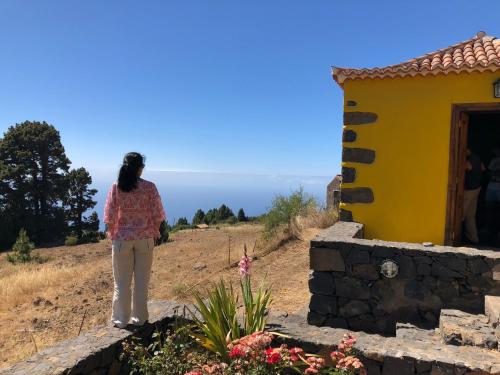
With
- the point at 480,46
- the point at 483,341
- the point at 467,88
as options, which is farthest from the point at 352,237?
the point at 480,46

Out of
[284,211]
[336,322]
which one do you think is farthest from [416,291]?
[284,211]

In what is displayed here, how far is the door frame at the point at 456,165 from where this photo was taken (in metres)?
6.26

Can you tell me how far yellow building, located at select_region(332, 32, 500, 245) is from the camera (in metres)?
6.26

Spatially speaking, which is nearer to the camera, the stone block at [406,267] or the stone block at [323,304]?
the stone block at [406,267]

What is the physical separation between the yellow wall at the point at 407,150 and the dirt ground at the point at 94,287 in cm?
214

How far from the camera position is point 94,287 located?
11227mm

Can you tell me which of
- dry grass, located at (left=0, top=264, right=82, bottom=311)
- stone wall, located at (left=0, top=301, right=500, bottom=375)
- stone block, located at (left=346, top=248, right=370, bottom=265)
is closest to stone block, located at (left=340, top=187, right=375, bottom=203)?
stone block, located at (left=346, top=248, right=370, bottom=265)

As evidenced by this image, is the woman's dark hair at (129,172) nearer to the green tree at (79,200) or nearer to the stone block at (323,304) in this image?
the stone block at (323,304)

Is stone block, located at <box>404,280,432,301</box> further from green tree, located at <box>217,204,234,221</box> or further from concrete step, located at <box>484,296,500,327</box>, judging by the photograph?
green tree, located at <box>217,204,234,221</box>

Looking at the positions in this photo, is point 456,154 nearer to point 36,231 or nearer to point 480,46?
point 480,46

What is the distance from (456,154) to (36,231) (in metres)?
27.4

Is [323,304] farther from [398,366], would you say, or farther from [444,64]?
[444,64]

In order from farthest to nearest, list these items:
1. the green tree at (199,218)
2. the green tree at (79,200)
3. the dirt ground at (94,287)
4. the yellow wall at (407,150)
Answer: the green tree at (199,218) → the green tree at (79,200) → the dirt ground at (94,287) → the yellow wall at (407,150)

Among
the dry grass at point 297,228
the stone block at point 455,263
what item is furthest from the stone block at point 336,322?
the dry grass at point 297,228
